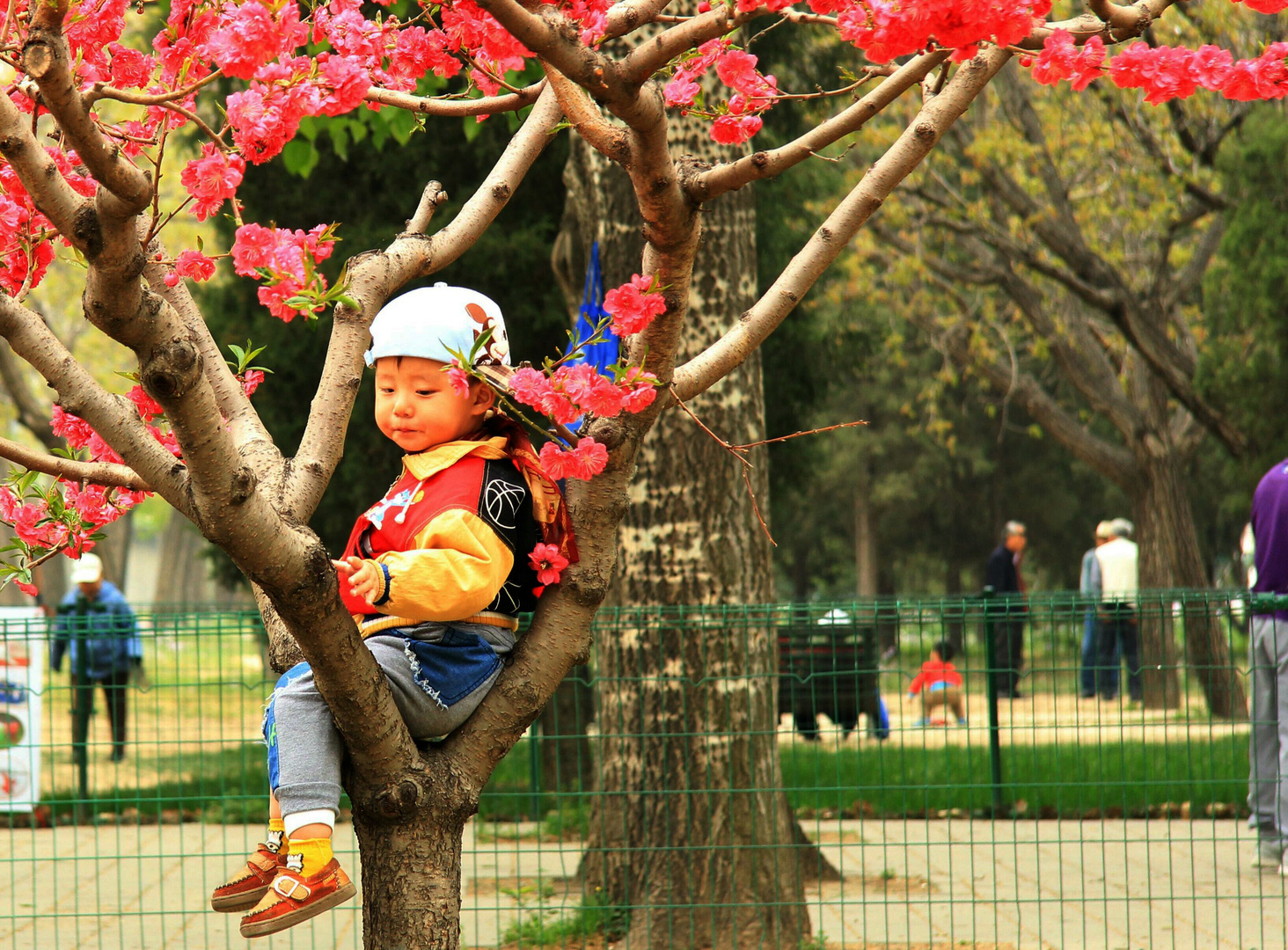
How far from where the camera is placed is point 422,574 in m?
2.32

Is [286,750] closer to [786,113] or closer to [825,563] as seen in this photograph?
[786,113]

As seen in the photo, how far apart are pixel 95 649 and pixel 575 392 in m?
8.84

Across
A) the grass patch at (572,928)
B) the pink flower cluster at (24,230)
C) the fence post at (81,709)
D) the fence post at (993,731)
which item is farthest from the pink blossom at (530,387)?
the fence post at (81,709)

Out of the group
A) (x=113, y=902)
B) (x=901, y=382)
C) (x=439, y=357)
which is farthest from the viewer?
(x=901, y=382)

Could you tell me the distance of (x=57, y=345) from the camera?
7.21 feet

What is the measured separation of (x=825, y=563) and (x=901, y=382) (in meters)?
8.56

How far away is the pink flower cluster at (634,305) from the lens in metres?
2.30

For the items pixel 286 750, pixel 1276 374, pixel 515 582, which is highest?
pixel 1276 374

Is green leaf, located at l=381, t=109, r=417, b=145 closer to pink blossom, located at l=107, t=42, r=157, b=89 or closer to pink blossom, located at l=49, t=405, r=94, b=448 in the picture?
pink blossom, located at l=107, t=42, r=157, b=89

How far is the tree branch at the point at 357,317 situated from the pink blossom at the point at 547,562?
16.7 inches

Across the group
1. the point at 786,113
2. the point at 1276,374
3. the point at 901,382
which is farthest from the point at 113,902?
the point at 901,382

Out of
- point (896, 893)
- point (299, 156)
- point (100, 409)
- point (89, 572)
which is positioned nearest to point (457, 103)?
point (100, 409)

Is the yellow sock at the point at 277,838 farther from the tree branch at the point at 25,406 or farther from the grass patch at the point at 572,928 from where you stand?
the tree branch at the point at 25,406

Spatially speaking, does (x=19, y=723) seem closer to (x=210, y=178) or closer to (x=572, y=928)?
(x=572, y=928)
